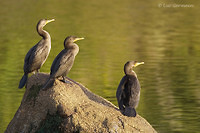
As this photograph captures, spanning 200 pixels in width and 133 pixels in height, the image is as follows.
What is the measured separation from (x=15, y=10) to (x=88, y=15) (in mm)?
4516

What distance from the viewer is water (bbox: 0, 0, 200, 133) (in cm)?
1627

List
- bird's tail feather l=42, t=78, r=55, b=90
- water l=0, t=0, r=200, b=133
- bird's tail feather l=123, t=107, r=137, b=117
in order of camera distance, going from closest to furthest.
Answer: bird's tail feather l=42, t=78, r=55, b=90 → bird's tail feather l=123, t=107, r=137, b=117 → water l=0, t=0, r=200, b=133

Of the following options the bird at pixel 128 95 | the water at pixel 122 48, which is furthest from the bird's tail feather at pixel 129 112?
the water at pixel 122 48

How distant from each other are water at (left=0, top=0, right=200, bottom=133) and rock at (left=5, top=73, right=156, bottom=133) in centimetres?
291

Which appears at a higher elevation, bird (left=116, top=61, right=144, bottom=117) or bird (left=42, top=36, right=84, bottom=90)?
bird (left=42, top=36, right=84, bottom=90)

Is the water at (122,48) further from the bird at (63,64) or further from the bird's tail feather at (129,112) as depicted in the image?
the bird at (63,64)

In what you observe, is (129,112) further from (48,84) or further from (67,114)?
(48,84)

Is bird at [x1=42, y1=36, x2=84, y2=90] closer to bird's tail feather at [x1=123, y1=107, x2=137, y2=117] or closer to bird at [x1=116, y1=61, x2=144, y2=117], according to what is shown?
bird at [x1=116, y1=61, x2=144, y2=117]

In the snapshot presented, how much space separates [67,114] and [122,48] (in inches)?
581

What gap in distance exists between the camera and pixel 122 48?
25.5m

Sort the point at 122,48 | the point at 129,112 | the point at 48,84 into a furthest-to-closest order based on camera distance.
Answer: the point at 122,48 → the point at 129,112 → the point at 48,84

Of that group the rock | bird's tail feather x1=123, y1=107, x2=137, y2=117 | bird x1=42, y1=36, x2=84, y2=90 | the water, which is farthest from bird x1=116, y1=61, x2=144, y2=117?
the water

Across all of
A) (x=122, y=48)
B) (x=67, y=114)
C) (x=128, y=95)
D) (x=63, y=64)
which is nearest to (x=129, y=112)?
(x=128, y=95)

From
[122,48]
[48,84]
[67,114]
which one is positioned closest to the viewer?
[67,114]
